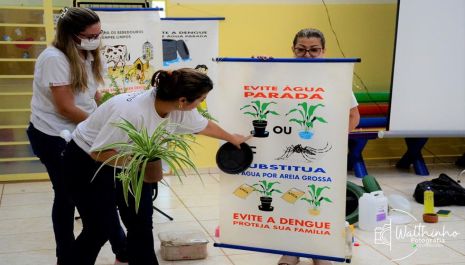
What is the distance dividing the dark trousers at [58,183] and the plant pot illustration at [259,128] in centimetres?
91

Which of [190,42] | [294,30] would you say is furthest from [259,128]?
[294,30]

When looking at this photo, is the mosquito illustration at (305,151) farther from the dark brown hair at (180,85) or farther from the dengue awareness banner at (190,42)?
the dengue awareness banner at (190,42)

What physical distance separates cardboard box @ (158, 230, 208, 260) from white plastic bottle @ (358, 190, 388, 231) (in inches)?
45.0

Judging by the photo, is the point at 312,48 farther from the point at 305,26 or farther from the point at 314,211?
the point at 305,26

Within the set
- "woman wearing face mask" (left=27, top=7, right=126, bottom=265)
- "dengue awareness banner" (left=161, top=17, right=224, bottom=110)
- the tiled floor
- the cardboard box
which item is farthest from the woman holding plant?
"dengue awareness banner" (left=161, top=17, right=224, bottom=110)

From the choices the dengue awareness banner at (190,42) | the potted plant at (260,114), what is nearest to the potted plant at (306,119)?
the potted plant at (260,114)

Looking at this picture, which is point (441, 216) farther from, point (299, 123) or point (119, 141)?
point (119, 141)

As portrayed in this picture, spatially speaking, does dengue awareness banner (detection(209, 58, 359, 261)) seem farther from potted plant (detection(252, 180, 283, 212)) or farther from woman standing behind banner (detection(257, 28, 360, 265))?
woman standing behind banner (detection(257, 28, 360, 265))

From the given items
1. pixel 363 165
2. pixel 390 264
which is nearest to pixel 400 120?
pixel 363 165

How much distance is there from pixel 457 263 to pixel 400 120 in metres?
2.17

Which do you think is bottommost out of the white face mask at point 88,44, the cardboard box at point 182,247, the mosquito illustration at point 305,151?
the cardboard box at point 182,247

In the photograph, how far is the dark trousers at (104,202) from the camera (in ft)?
8.20

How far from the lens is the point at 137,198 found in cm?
235

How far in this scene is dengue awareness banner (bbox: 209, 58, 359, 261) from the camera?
274cm
